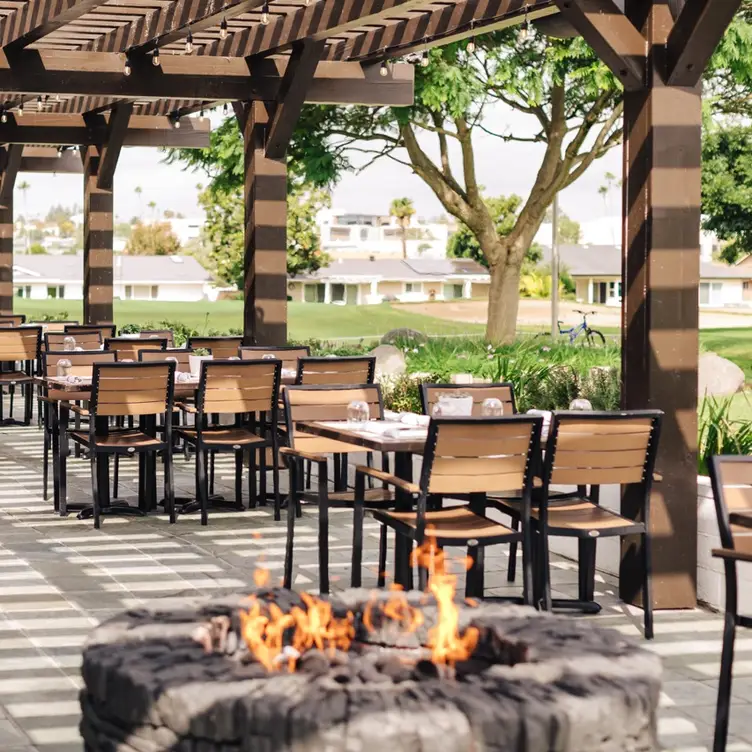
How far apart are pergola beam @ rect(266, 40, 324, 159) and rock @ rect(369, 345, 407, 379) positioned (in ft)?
7.51

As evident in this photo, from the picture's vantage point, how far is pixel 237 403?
846 centimetres

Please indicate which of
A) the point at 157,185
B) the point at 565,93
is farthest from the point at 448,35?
the point at 157,185

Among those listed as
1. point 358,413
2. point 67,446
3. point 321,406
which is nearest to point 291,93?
point 67,446

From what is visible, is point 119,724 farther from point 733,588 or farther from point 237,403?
point 237,403

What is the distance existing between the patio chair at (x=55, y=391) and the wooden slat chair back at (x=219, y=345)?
1848 millimetres

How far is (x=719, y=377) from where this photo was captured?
1352 cm

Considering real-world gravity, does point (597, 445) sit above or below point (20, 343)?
below

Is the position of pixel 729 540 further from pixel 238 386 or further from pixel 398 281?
pixel 398 281

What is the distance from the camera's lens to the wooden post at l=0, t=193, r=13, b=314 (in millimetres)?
21359

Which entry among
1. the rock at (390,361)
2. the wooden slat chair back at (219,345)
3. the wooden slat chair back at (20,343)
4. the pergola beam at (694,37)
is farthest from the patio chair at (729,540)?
the wooden slat chair back at (20,343)

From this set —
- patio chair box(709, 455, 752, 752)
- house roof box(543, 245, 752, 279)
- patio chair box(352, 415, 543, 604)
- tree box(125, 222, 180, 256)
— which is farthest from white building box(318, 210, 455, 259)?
patio chair box(709, 455, 752, 752)

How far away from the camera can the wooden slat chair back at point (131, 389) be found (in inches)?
321

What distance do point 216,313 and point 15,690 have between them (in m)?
52.5

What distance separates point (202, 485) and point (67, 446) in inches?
32.9
